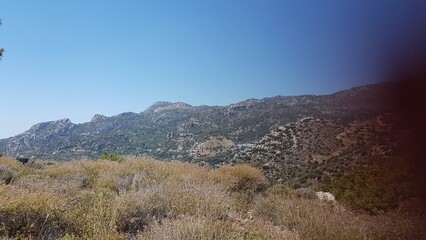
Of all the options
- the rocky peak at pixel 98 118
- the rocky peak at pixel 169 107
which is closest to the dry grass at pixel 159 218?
the rocky peak at pixel 98 118

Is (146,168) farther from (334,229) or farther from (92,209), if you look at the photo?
(334,229)

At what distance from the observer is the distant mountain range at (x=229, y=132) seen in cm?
2846

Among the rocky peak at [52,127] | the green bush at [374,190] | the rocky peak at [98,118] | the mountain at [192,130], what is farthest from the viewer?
the rocky peak at [98,118]

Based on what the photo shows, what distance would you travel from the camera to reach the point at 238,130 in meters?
68.2

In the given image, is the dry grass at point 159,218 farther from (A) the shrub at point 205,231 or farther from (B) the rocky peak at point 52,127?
(B) the rocky peak at point 52,127

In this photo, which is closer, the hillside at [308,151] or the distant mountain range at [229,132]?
the hillside at [308,151]

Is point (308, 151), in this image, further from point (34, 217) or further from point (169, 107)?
point (169, 107)

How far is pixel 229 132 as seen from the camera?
6975cm

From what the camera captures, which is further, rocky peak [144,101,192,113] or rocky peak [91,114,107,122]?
rocky peak [144,101,192,113]

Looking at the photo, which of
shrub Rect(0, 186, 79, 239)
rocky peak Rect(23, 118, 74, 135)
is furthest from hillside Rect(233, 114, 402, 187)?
rocky peak Rect(23, 118, 74, 135)

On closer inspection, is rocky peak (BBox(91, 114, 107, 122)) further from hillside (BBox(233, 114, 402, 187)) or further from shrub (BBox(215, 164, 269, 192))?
shrub (BBox(215, 164, 269, 192))

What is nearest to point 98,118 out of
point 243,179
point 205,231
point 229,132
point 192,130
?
point 192,130

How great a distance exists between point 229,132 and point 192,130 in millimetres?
21878

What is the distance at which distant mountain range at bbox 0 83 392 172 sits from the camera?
28.5 metres
